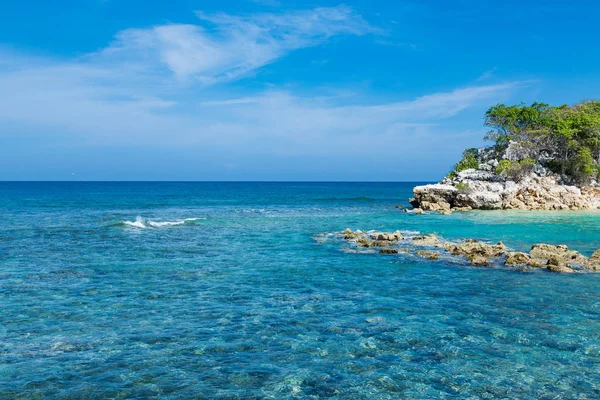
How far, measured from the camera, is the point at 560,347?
12.6 meters

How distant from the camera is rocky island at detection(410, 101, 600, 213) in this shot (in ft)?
196

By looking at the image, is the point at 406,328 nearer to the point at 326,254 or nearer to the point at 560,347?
the point at 560,347

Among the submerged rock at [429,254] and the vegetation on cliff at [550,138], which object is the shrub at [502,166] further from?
the submerged rock at [429,254]

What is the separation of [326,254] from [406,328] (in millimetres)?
13754

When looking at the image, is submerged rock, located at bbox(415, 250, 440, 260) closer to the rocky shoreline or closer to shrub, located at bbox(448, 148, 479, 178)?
the rocky shoreline

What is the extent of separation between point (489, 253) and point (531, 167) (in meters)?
47.4

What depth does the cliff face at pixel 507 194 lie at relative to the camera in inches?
2312

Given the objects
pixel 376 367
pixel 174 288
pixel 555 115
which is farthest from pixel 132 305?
pixel 555 115

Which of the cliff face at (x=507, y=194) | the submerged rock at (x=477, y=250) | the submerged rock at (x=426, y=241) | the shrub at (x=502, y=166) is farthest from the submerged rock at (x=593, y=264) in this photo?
the shrub at (x=502, y=166)

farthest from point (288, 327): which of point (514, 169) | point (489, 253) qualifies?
point (514, 169)

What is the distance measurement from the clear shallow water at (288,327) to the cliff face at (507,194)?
124 ft

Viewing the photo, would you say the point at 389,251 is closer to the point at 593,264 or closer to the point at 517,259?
the point at 517,259

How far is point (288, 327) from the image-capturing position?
14312 millimetres

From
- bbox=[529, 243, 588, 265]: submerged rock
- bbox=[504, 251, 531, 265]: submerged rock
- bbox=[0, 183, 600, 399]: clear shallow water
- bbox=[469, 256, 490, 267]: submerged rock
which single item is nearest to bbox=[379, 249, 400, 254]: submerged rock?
bbox=[0, 183, 600, 399]: clear shallow water
